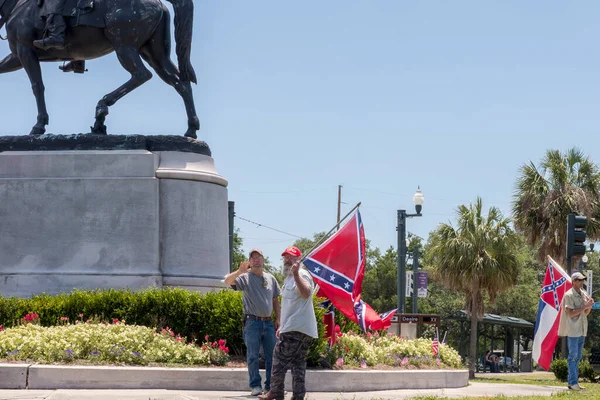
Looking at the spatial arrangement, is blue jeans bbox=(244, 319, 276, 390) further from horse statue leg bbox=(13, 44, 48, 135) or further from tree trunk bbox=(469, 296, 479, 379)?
tree trunk bbox=(469, 296, 479, 379)

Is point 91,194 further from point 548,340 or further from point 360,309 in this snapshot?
point 548,340

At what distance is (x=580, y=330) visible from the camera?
1532 cm

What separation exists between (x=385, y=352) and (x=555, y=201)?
23225 mm

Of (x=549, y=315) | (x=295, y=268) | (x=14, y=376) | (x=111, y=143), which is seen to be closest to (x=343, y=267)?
(x=295, y=268)

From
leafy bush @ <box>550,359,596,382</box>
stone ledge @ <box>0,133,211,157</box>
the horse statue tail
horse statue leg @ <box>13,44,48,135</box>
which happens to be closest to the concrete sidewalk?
stone ledge @ <box>0,133,211,157</box>

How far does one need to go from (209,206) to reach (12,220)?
3026 mm

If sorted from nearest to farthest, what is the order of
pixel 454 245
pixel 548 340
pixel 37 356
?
pixel 37 356 < pixel 548 340 < pixel 454 245

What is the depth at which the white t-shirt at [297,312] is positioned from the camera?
431 inches

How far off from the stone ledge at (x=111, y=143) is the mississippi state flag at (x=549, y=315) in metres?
6.43

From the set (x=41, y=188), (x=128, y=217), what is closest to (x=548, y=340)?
(x=128, y=217)

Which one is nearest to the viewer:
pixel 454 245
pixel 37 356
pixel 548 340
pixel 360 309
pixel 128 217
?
pixel 37 356

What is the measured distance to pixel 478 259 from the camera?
37.1m

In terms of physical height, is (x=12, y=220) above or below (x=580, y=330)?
above

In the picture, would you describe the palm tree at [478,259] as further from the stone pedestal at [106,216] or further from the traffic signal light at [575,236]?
the stone pedestal at [106,216]
